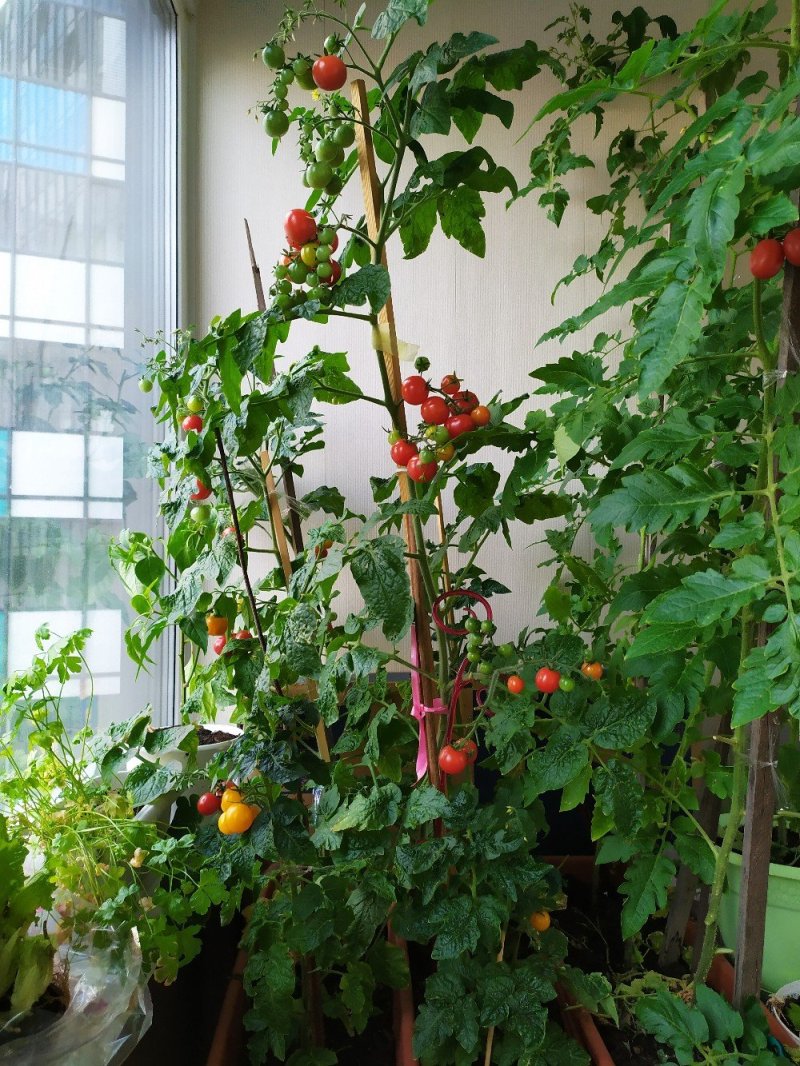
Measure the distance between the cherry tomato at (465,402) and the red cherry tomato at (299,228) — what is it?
26cm

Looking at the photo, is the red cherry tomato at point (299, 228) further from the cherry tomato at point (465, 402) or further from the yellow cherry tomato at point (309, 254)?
the cherry tomato at point (465, 402)

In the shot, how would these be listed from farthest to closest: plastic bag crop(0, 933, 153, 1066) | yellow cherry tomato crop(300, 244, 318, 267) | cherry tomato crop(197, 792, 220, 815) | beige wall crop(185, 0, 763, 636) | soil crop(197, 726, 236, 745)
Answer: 1. beige wall crop(185, 0, 763, 636)
2. soil crop(197, 726, 236, 745)
3. cherry tomato crop(197, 792, 220, 815)
4. yellow cherry tomato crop(300, 244, 318, 267)
5. plastic bag crop(0, 933, 153, 1066)

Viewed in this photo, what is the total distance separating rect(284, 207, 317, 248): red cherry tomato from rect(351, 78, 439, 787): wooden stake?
9cm

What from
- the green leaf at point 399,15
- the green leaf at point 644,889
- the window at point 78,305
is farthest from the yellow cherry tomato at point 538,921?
the green leaf at point 399,15

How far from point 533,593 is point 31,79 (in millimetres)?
1350

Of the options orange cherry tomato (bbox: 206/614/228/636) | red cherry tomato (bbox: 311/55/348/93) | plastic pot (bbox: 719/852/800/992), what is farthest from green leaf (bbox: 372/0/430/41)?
plastic pot (bbox: 719/852/800/992)

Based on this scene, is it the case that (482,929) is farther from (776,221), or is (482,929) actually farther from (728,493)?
(776,221)

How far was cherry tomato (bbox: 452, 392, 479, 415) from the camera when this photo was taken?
86 cm

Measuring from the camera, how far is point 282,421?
0.93 meters

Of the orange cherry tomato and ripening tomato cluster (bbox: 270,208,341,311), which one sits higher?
ripening tomato cluster (bbox: 270,208,341,311)

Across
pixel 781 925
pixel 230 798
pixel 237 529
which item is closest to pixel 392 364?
pixel 237 529

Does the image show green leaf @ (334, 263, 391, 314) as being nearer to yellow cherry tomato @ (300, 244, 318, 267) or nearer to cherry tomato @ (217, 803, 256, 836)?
yellow cherry tomato @ (300, 244, 318, 267)

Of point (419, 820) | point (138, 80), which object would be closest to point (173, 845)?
point (419, 820)

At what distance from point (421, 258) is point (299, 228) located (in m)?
0.99
